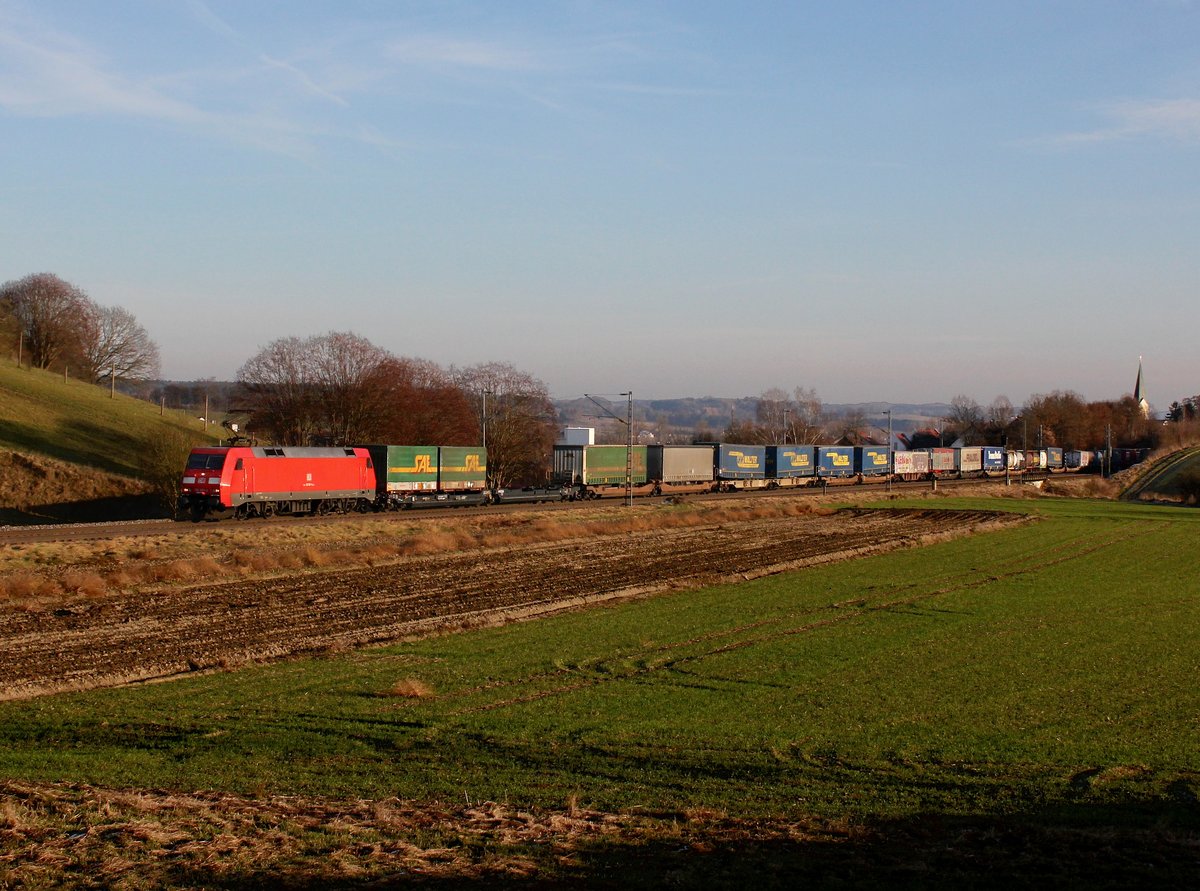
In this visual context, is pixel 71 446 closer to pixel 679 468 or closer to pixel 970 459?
pixel 679 468

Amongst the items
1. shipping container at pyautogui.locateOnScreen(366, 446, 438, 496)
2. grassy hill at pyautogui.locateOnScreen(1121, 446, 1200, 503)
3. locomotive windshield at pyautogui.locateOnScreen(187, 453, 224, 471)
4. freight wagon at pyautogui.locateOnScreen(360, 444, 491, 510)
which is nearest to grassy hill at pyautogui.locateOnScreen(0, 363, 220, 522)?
shipping container at pyautogui.locateOnScreen(366, 446, 438, 496)

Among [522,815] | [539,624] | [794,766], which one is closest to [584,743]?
[794,766]

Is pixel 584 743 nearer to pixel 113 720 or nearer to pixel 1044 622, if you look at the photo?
pixel 113 720

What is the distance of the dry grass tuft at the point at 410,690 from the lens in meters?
17.6

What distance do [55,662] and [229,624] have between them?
4.72m

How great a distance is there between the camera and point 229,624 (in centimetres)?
2411

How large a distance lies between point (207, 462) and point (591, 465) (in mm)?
29353

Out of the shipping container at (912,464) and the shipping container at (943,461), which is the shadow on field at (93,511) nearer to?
the shipping container at (912,464)

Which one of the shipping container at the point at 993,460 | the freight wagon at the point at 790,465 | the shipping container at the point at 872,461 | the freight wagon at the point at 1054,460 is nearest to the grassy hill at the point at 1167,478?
the freight wagon at the point at 1054,460

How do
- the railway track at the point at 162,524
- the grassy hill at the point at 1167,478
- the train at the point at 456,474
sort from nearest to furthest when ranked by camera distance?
the railway track at the point at 162,524 < the train at the point at 456,474 < the grassy hill at the point at 1167,478

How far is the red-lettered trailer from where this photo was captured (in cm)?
4556

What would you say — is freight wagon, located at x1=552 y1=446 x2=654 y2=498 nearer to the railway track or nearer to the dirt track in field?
the railway track

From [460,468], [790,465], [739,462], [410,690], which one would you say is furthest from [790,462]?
[410,690]

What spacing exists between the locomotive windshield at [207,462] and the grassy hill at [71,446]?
11608 mm
